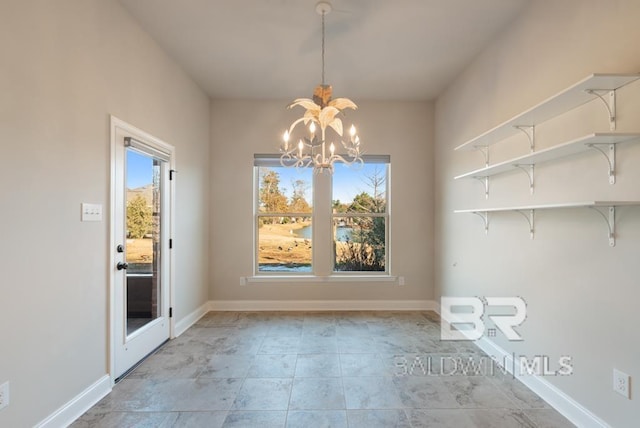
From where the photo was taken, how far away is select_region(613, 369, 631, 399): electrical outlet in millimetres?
1696

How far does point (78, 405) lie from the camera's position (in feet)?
6.79

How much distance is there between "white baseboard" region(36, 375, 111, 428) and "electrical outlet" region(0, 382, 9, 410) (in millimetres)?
297

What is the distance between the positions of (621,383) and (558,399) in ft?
1.76

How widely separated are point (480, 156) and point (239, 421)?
3092 mm

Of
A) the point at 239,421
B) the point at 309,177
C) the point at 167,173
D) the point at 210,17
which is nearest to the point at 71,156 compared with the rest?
the point at 167,173

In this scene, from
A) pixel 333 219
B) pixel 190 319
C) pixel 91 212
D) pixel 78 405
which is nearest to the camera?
pixel 78 405

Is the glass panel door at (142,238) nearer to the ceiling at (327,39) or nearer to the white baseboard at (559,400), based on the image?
the ceiling at (327,39)

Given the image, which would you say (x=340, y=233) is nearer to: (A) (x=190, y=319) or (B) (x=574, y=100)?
(A) (x=190, y=319)

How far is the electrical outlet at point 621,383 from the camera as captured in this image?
5.57 feet

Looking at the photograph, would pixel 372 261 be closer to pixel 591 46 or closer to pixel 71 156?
pixel 591 46

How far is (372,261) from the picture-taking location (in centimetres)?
462

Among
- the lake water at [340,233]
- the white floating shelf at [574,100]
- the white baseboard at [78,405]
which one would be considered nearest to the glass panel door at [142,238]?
the white baseboard at [78,405]

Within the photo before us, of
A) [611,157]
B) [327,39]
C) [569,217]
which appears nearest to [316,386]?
[569,217]

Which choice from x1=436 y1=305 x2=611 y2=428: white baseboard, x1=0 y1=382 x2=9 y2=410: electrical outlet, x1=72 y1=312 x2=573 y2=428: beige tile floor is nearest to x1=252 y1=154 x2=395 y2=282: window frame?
x1=72 y1=312 x2=573 y2=428: beige tile floor
